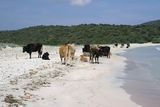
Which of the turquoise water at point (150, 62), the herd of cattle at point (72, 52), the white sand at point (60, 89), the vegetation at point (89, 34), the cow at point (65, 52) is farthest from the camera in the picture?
the vegetation at point (89, 34)

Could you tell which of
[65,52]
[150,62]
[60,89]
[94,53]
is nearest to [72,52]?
[94,53]

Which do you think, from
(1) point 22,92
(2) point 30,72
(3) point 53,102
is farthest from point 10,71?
(3) point 53,102

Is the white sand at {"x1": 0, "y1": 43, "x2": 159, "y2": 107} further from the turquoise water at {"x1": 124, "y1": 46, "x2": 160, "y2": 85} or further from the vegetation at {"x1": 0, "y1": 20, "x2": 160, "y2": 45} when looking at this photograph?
the vegetation at {"x1": 0, "y1": 20, "x2": 160, "y2": 45}

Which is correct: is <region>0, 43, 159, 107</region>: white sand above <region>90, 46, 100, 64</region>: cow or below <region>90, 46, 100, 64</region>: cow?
below

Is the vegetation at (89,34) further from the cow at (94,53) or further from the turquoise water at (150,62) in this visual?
the cow at (94,53)

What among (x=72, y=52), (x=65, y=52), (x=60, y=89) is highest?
(x=65, y=52)

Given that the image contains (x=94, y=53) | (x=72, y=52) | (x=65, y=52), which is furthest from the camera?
(x=94, y=53)

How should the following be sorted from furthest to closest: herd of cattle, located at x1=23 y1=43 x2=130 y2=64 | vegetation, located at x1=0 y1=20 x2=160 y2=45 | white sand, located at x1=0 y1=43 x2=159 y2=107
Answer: vegetation, located at x1=0 y1=20 x2=160 y2=45 → herd of cattle, located at x1=23 y1=43 x2=130 y2=64 → white sand, located at x1=0 y1=43 x2=159 y2=107

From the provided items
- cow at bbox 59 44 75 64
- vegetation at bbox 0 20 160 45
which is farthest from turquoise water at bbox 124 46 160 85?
vegetation at bbox 0 20 160 45

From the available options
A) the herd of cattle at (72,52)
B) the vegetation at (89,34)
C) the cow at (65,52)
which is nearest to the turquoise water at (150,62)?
the herd of cattle at (72,52)

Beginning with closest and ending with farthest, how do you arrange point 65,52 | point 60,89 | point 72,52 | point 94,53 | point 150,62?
point 60,89 → point 65,52 → point 72,52 → point 94,53 → point 150,62

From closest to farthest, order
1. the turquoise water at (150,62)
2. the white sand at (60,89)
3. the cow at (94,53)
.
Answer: the white sand at (60,89)
the turquoise water at (150,62)
the cow at (94,53)

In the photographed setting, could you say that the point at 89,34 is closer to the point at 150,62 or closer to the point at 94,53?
the point at 150,62

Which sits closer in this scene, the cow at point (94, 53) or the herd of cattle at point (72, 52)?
the herd of cattle at point (72, 52)
